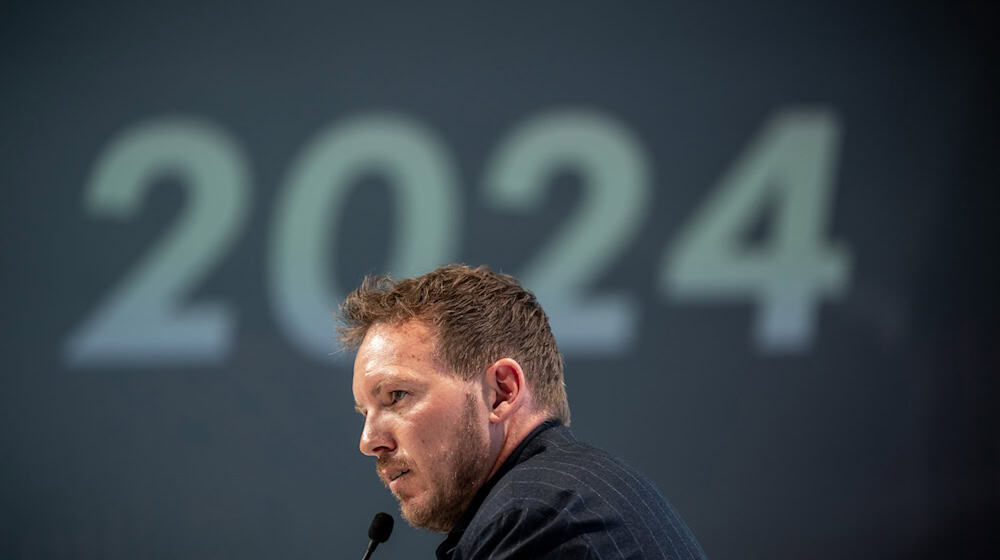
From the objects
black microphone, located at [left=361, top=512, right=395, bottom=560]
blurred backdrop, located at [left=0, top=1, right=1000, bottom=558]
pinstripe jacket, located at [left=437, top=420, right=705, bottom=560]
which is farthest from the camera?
blurred backdrop, located at [left=0, top=1, right=1000, bottom=558]

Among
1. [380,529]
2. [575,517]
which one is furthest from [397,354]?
[575,517]

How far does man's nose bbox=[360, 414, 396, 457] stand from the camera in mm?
1624

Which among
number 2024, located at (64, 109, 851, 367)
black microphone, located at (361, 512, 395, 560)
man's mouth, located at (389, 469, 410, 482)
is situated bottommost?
black microphone, located at (361, 512, 395, 560)

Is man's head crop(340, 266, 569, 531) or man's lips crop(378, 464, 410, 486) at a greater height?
man's head crop(340, 266, 569, 531)

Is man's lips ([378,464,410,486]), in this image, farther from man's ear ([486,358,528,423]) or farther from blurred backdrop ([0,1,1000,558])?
blurred backdrop ([0,1,1000,558])

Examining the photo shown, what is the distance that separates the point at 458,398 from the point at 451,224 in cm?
177

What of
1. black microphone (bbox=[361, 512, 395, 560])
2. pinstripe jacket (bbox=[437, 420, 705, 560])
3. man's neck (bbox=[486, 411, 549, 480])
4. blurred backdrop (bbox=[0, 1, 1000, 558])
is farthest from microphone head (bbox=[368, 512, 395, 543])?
blurred backdrop (bbox=[0, 1, 1000, 558])

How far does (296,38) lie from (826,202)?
1.83 meters

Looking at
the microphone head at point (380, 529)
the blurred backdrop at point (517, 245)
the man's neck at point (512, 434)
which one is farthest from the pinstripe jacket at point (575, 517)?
the blurred backdrop at point (517, 245)

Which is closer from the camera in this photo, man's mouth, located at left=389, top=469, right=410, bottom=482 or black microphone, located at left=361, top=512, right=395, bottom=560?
man's mouth, located at left=389, top=469, right=410, bottom=482

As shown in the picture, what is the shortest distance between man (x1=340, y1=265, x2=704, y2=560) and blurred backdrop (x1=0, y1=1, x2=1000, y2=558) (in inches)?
60.7

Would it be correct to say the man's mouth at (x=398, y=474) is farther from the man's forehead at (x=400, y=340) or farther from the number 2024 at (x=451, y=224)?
the number 2024 at (x=451, y=224)

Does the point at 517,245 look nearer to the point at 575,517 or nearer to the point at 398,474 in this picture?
the point at 398,474

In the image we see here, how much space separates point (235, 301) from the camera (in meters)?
3.36
